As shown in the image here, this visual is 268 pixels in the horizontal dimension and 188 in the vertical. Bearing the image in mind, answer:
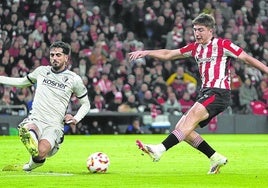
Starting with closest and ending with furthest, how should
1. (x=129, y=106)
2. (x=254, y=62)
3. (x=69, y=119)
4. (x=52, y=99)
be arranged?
(x=69, y=119) → (x=254, y=62) → (x=52, y=99) → (x=129, y=106)

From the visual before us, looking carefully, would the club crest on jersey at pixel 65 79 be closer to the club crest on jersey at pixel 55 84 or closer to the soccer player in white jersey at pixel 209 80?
the club crest on jersey at pixel 55 84

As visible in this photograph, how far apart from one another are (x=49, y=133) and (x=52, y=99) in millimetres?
509

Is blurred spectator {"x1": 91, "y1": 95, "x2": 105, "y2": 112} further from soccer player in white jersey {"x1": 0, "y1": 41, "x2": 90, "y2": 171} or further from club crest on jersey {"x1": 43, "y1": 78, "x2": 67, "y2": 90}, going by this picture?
club crest on jersey {"x1": 43, "y1": 78, "x2": 67, "y2": 90}

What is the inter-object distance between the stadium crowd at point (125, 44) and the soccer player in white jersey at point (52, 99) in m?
13.3

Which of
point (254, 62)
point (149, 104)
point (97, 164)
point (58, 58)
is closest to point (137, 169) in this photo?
point (97, 164)

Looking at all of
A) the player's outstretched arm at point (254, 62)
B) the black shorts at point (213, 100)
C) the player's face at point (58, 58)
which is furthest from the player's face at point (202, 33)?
the player's face at point (58, 58)

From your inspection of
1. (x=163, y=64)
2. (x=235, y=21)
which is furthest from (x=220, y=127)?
(x=235, y=21)

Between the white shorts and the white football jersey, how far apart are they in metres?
0.06

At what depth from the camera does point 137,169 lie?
13.5m

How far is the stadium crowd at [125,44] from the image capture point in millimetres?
27828

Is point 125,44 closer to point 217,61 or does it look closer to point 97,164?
point 217,61

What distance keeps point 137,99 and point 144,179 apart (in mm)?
16999

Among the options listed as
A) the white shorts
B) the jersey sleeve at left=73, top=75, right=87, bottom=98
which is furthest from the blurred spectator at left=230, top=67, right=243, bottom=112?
the white shorts

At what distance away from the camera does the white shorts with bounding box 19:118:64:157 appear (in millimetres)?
12438
